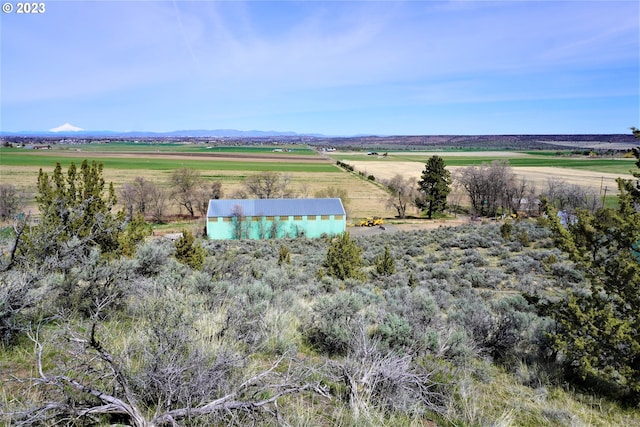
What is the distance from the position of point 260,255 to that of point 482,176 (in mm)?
45343

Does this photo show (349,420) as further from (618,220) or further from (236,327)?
(618,220)

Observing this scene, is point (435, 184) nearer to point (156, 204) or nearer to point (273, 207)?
point (273, 207)

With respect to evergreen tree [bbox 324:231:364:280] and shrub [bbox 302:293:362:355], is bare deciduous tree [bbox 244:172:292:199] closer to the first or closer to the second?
evergreen tree [bbox 324:231:364:280]

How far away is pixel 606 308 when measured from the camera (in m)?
5.32

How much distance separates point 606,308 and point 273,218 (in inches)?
1438

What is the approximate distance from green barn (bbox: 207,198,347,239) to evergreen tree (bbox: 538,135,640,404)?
34.4 meters

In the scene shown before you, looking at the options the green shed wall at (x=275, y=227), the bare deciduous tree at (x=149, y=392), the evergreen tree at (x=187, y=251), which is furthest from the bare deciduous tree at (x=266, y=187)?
the bare deciduous tree at (x=149, y=392)

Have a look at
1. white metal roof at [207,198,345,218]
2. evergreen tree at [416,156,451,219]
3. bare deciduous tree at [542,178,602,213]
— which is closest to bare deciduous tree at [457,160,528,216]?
bare deciduous tree at [542,178,602,213]

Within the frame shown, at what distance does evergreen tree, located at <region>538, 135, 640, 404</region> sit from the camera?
511 cm

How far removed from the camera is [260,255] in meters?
25.2

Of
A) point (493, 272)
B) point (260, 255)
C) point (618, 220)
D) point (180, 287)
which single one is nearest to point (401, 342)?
point (618, 220)

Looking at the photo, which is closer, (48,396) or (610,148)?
(48,396)

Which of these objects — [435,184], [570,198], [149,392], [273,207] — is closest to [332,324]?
[149,392]

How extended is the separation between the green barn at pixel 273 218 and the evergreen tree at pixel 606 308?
113 ft
